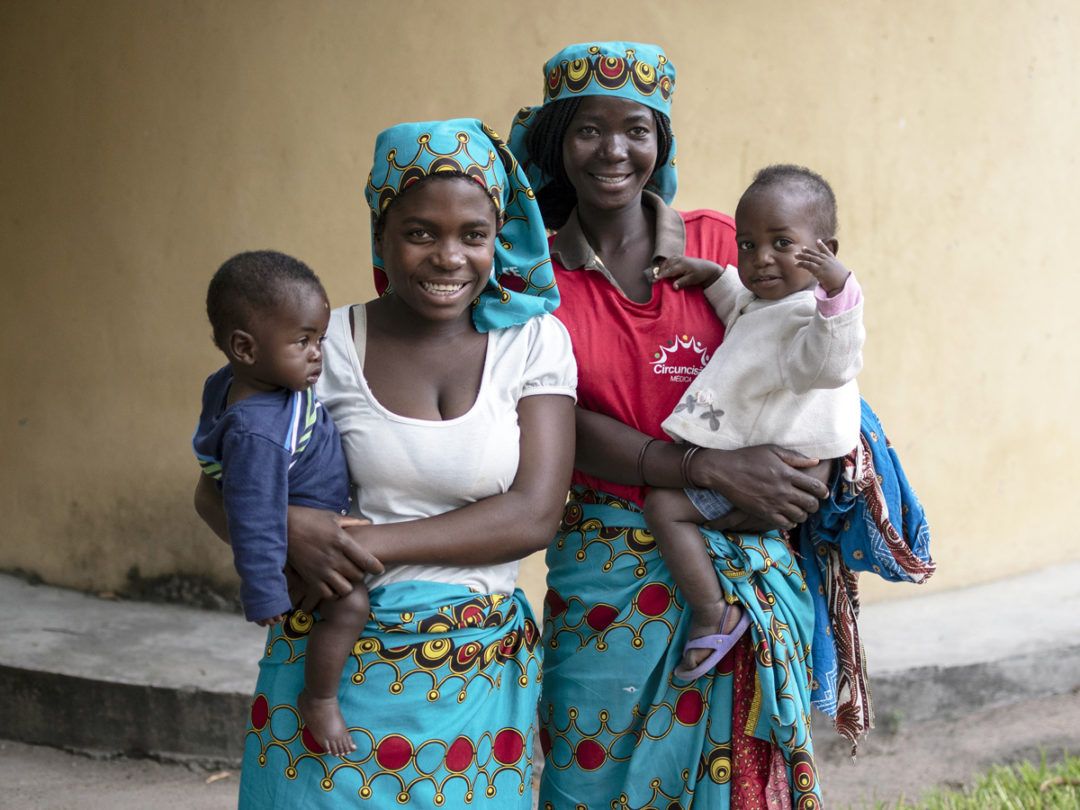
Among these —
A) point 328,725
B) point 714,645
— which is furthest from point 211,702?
point 714,645

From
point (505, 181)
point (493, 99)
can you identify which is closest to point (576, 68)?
point (505, 181)

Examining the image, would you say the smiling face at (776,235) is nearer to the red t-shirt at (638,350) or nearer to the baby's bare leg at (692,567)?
the red t-shirt at (638,350)

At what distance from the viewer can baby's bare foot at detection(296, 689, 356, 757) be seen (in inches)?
80.7

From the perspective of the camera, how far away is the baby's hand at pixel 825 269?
2.05 m

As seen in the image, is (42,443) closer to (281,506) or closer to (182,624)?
(182,624)

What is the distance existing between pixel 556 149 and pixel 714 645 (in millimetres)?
1144

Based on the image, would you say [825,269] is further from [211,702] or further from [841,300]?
[211,702]

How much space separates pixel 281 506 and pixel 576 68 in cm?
113

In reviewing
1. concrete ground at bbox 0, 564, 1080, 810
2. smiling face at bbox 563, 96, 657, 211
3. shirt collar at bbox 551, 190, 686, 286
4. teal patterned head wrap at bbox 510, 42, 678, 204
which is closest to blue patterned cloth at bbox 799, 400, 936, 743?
shirt collar at bbox 551, 190, 686, 286

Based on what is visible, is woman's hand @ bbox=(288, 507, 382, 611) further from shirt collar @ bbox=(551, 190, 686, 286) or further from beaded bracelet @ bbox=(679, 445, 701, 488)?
shirt collar @ bbox=(551, 190, 686, 286)

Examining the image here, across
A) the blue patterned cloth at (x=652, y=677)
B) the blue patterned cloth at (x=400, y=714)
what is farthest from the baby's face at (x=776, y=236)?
the blue patterned cloth at (x=400, y=714)

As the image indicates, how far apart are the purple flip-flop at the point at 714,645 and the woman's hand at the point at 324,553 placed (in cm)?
69

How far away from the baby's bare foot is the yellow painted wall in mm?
2442

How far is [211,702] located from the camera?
4.02 meters
